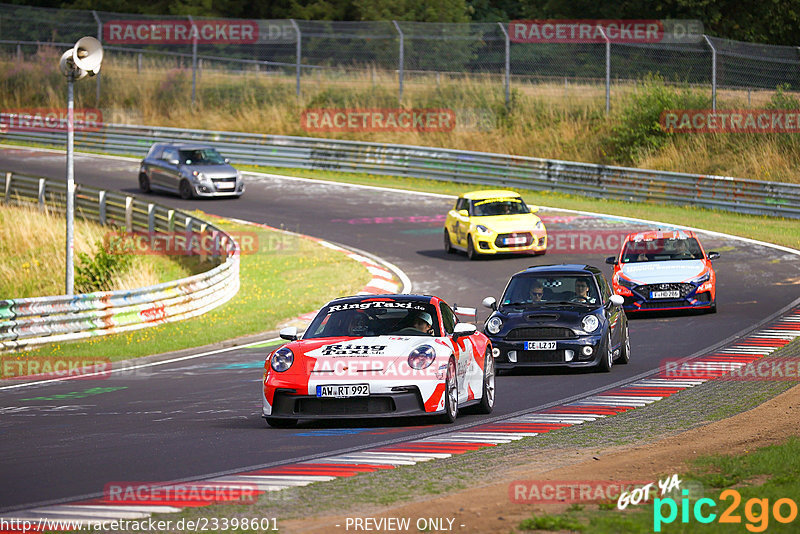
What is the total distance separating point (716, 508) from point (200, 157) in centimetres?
3303

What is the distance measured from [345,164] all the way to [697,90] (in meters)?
12.4

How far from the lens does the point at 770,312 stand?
2156 cm

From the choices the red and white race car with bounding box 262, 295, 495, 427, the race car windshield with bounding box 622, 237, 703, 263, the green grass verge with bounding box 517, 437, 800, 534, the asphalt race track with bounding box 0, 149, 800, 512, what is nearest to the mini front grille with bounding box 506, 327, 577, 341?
the asphalt race track with bounding box 0, 149, 800, 512

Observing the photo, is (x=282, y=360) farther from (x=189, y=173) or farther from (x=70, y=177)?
(x=189, y=173)

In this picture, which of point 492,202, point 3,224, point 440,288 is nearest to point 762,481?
point 440,288

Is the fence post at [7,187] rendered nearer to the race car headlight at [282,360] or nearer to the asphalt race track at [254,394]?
the asphalt race track at [254,394]

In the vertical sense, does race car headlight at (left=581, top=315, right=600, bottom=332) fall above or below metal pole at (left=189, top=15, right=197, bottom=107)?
below

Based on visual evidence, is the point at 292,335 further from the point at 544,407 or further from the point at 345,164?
the point at 345,164

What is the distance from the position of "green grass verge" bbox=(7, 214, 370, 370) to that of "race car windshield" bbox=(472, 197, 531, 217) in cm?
337

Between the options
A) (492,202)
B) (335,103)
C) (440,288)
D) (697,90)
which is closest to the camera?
(440,288)

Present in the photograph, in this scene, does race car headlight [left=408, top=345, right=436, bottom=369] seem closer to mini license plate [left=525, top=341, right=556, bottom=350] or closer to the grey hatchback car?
mini license plate [left=525, top=341, right=556, bottom=350]

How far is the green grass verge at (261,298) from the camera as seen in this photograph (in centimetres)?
1978

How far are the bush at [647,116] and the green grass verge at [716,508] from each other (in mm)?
33261

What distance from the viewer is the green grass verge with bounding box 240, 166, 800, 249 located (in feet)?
105
